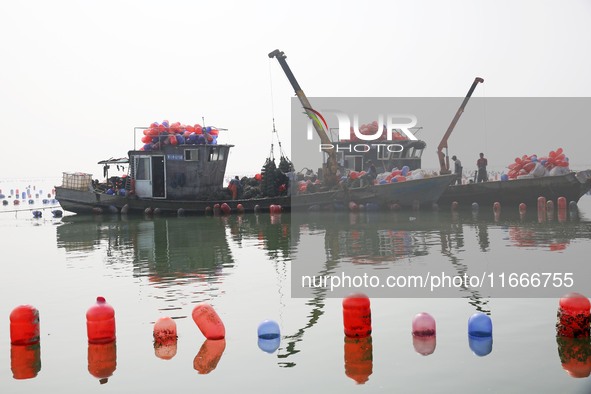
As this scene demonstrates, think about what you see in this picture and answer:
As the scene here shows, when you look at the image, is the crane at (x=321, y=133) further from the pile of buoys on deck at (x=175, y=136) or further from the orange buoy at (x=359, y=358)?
the orange buoy at (x=359, y=358)

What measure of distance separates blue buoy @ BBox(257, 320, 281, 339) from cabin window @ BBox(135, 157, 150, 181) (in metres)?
26.1

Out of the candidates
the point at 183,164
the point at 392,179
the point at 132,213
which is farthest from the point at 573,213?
the point at 132,213

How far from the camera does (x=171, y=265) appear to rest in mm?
18312

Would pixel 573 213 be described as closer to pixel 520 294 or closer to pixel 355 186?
pixel 355 186

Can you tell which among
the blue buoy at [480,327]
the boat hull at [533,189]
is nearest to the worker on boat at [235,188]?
the boat hull at [533,189]

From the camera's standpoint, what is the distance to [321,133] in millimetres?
37469

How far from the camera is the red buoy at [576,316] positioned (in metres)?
9.87

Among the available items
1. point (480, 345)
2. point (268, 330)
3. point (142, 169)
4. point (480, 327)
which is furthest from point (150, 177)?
point (480, 345)

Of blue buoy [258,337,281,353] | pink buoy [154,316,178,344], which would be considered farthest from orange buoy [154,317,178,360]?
blue buoy [258,337,281,353]

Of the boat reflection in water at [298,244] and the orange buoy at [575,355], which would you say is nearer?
the orange buoy at [575,355]

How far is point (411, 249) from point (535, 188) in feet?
51.2

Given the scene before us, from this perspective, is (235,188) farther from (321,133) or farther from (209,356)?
(209,356)

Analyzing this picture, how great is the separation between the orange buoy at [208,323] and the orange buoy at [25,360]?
204 cm

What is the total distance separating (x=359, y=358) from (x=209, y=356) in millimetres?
1833
